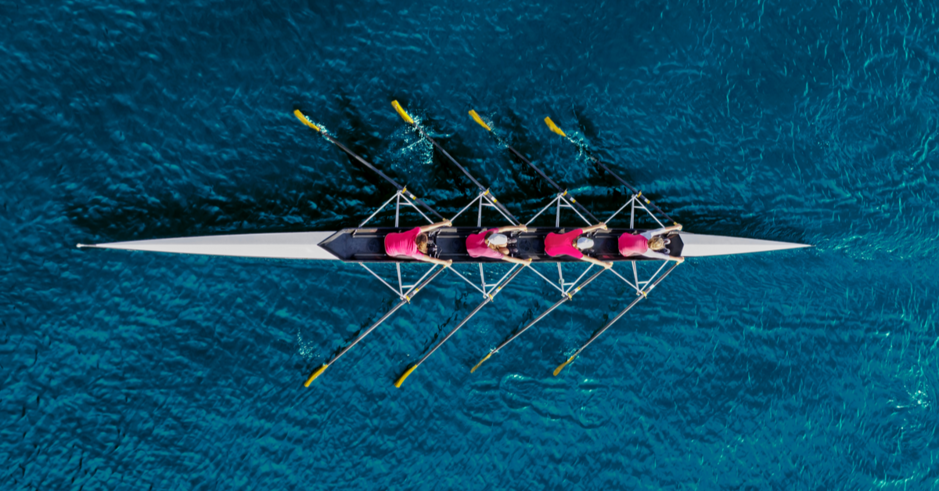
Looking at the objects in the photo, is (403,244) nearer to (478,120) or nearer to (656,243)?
(478,120)

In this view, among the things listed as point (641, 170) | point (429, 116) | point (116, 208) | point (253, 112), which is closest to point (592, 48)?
point (641, 170)

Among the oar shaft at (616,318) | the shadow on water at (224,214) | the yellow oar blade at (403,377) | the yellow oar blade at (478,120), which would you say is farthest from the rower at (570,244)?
the yellow oar blade at (403,377)

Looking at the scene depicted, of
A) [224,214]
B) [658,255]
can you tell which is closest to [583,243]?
[658,255]

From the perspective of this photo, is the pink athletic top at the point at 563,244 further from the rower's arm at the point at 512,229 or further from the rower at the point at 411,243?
the rower at the point at 411,243

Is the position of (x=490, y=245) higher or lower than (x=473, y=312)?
higher

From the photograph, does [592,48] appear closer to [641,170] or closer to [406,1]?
[641,170]

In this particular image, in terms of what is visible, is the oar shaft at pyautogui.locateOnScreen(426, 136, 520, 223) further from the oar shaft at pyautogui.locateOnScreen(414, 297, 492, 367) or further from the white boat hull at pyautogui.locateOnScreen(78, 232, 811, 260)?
the white boat hull at pyautogui.locateOnScreen(78, 232, 811, 260)

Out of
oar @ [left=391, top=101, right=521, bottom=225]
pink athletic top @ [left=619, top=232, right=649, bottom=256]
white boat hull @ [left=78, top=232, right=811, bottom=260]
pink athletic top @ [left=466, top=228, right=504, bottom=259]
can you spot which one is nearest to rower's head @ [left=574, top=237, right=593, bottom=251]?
pink athletic top @ [left=619, top=232, right=649, bottom=256]
